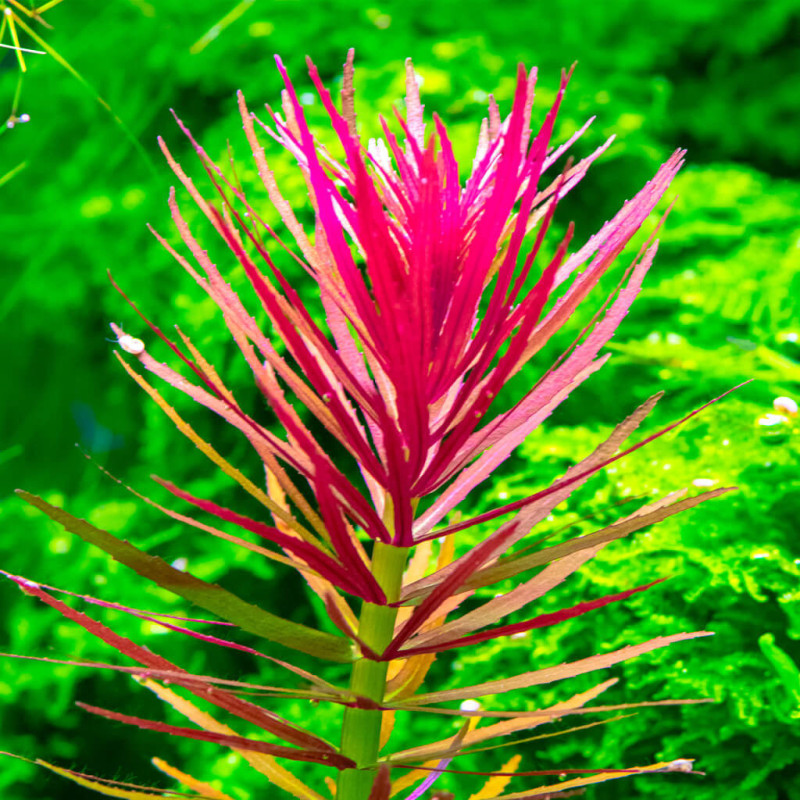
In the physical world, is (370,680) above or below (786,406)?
below

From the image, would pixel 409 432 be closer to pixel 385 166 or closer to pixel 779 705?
pixel 385 166

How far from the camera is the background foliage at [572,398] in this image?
70cm

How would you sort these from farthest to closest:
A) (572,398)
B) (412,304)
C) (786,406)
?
(572,398), (786,406), (412,304)

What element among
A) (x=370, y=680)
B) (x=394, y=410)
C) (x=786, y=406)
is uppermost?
(x=786, y=406)

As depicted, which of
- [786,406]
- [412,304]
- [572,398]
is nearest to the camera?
[412,304]

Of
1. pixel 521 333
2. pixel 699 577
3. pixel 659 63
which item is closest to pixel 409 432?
pixel 521 333

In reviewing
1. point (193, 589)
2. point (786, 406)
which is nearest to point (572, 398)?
point (786, 406)

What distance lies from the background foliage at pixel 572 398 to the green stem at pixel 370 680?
0.34m

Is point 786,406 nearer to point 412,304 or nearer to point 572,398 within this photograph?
point 572,398

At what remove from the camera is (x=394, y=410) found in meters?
0.42

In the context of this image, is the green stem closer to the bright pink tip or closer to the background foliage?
the bright pink tip

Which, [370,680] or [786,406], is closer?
[370,680]

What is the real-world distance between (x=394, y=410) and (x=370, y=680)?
0.15m

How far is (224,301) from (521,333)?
6.2 inches
